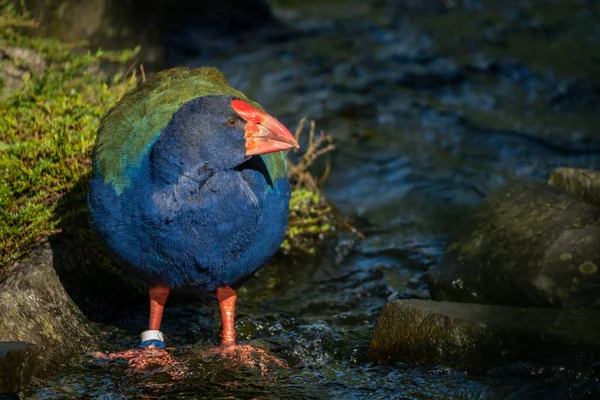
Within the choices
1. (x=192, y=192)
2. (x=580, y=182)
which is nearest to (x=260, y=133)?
(x=192, y=192)

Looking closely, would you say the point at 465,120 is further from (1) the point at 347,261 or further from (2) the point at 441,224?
(1) the point at 347,261

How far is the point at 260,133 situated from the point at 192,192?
37 centimetres

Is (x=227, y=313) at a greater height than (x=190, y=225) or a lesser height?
lesser

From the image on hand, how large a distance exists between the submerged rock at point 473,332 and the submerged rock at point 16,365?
1.45m

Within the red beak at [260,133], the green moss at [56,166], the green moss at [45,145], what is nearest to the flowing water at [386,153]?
the green moss at [56,166]

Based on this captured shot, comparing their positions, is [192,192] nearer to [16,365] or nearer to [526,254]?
[16,365]

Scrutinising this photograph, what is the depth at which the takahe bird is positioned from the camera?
138 inches

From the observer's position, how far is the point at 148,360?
3797 mm

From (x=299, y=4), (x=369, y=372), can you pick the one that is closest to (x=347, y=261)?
(x=369, y=372)

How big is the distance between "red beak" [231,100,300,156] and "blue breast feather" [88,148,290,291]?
131 millimetres

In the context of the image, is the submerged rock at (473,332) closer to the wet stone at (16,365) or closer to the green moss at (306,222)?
the green moss at (306,222)

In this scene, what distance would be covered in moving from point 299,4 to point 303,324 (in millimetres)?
6337

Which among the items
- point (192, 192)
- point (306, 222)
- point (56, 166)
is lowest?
point (306, 222)

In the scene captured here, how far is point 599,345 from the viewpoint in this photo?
355 cm
